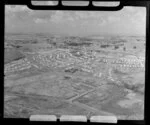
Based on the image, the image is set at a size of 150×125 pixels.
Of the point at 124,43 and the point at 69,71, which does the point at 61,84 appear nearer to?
the point at 69,71

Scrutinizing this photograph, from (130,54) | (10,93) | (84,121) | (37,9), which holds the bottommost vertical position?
(84,121)

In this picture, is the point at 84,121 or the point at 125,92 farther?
the point at 125,92

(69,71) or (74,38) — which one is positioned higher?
(74,38)

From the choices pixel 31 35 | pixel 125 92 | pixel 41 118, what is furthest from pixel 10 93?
pixel 125 92

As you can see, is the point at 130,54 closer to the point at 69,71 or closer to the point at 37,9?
the point at 69,71

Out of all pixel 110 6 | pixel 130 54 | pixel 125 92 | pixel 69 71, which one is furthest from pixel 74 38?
pixel 125 92

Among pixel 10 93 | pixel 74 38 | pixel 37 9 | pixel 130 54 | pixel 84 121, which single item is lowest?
pixel 84 121
